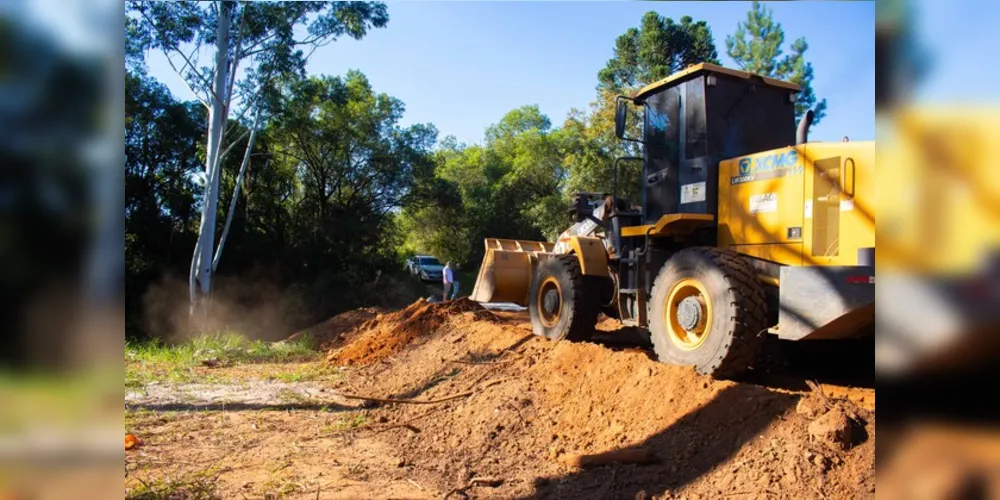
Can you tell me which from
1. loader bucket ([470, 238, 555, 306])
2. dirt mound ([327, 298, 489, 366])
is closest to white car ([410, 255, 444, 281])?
dirt mound ([327, 298, 489, 366])

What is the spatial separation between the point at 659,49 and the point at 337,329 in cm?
1070

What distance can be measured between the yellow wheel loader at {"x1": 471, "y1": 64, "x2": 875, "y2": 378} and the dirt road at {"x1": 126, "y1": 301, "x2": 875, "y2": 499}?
0.48m

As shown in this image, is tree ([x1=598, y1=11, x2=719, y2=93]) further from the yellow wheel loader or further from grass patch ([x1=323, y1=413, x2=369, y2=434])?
grass patch ([x1=323, y1=413, x2=369, y2=434])

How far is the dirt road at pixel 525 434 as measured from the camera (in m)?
4.06

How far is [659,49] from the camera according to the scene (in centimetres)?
1562

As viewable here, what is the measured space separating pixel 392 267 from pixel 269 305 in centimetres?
582

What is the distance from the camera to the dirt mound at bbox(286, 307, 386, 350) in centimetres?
1360

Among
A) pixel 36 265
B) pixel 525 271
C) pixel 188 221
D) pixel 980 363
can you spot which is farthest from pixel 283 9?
pixel 980 363

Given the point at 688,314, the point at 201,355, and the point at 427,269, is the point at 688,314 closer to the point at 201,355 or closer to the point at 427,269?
the point at 201,355

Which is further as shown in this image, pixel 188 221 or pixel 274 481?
pixel 188 221

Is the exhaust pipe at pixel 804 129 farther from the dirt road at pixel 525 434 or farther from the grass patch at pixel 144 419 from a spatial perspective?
the grass patch at pixel 144 419

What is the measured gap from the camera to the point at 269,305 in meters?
21.5

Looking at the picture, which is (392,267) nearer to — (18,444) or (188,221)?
(188,221)

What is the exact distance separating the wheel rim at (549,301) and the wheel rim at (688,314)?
2427mm
